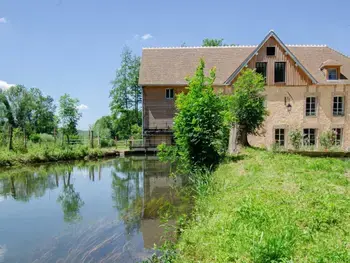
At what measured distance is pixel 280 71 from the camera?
69.3ft

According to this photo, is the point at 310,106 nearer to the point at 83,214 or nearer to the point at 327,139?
the point at 327,139

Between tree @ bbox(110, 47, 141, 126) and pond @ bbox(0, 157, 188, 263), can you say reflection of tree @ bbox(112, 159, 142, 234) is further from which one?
tree @ bbox(110, 47, 141, 126)

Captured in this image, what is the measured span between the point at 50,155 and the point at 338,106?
21.3m

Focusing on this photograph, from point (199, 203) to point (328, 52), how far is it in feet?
74.6

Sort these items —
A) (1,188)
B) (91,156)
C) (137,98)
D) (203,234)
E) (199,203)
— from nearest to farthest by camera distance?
(203,234), (199,203), (1,188), (91,156), (137,98)

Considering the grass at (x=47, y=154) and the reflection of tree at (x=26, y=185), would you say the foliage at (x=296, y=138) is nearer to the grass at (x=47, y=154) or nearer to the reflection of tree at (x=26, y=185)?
the grass at (x=47, y=154)

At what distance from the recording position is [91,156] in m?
21.1

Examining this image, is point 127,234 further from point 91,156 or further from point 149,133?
point 149,133

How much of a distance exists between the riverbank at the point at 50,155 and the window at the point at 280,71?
1422 cm

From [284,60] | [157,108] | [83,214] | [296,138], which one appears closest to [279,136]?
[296,138]

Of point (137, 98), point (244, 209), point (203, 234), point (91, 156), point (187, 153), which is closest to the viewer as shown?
point (203, 234)

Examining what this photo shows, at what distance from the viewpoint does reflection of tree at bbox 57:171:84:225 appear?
8.07m

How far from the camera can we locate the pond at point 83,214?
18.7 ft

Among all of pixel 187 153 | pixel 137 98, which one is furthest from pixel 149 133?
pixel 137 98
